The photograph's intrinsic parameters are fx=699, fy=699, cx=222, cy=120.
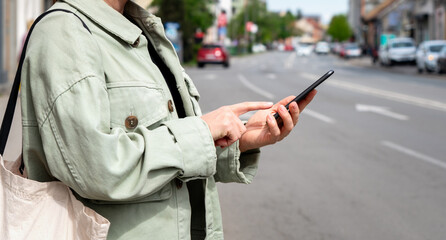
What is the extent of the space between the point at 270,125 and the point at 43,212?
62 centimetres

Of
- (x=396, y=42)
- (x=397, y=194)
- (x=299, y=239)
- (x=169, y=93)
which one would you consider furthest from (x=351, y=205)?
(x=396, y=42)

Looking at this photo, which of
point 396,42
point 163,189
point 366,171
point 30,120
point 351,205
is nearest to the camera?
point 30,120

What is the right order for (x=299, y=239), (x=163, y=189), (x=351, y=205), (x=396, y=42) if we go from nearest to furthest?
(x=163, y=189), (x=299, y=239), (x=351, y=205), (x=396, y=42)

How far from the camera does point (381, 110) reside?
579 inches

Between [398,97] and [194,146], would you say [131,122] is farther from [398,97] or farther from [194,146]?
[398,97]

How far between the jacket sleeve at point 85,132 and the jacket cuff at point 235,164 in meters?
0.44

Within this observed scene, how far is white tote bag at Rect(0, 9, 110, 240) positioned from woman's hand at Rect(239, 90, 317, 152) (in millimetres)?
537

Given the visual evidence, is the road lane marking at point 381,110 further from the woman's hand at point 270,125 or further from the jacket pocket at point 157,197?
the jacket pocket at point 157,197

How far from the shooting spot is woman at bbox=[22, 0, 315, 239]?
153 cm

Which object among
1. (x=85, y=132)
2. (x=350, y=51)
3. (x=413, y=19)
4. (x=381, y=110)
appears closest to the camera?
(x=85, y=132)

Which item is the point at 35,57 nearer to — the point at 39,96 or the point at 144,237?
the point at 39,96

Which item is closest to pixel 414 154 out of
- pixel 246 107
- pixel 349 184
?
pixel 349 184

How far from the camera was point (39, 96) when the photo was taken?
1545mm

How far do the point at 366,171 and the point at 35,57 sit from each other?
6.66 m
